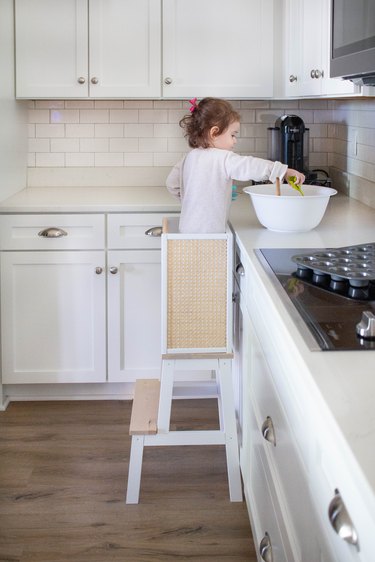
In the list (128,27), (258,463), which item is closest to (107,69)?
(128,27)

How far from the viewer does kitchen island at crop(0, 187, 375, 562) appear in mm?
996

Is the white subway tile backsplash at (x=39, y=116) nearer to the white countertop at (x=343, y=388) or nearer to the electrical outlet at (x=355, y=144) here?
the electrical outlet at (x=355, y=144)

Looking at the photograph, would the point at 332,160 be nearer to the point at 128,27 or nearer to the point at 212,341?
the point at 128,27

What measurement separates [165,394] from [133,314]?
881mm

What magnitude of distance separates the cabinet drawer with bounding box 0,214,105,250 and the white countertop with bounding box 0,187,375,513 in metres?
0.04

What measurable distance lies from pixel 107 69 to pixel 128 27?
0.67 feet

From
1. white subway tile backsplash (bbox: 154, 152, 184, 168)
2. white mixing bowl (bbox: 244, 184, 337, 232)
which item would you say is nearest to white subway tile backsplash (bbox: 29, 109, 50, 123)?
white subway tile backsplash (bbox: 154, 152, 184, 168)

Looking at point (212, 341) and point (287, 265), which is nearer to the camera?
point (287, 265)

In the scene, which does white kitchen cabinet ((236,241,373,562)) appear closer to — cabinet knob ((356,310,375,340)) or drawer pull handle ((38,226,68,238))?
cabinet knob ((356,310,375,340))

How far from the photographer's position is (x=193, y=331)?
8.07 ft

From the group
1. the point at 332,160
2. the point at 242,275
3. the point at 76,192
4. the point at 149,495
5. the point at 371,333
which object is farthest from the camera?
the point at 332,160

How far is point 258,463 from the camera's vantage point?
2.05 metres

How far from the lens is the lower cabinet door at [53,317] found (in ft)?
10.5

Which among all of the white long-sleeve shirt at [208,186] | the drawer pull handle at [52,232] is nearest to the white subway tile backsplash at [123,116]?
the drawer pull handle at [52,232]
